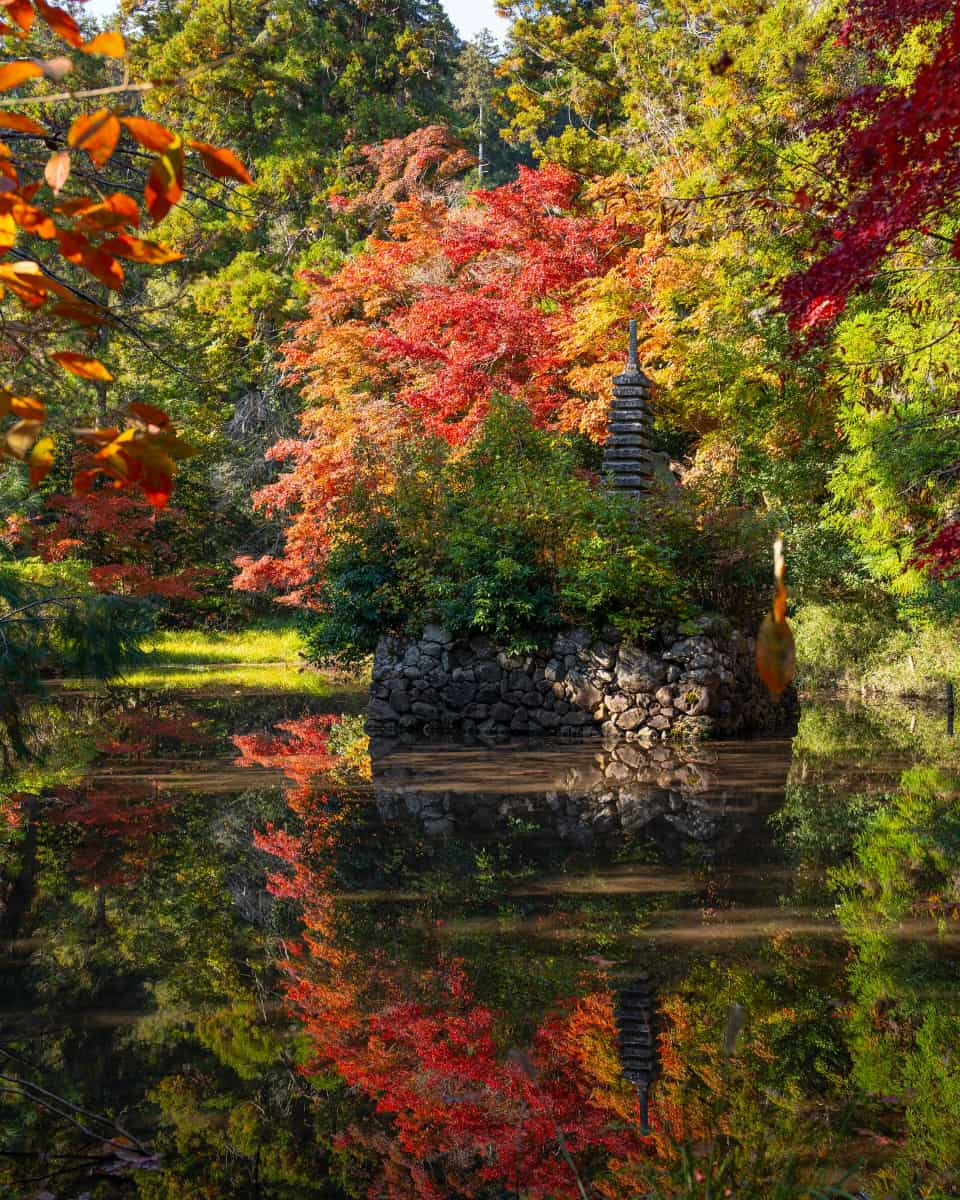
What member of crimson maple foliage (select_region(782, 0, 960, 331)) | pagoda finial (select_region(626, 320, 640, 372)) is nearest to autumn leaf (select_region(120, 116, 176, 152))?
crimson maple foliage (select_region(782, 0, 960, 331))

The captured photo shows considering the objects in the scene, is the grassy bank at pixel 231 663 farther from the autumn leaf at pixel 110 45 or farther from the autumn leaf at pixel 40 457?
the autumn leaf at pixel 110 45

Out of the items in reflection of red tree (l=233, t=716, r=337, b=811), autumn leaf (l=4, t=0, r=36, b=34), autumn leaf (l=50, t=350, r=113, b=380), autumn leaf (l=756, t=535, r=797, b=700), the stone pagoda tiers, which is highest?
the stone pagoda tiers

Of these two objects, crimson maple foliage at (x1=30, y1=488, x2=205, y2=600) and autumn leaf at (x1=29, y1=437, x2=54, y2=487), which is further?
crimson maple foliage at (x1=30, y1=488, x2=205, y2=600)

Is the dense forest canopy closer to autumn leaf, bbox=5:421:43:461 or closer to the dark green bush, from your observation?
the dark green bush

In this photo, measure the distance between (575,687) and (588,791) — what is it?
133 inches

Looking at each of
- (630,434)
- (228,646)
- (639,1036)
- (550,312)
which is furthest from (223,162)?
(228,646)

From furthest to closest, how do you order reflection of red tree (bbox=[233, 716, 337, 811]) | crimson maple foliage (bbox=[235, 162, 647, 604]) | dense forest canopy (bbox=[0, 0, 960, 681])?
crimson maple foliage (bbox=[235, 162, 647, 604]) < dense forest canopy (bbox=[0, 0, 960, 681]) < reflection of red tree (bbox=[233, 716, 337, 811])

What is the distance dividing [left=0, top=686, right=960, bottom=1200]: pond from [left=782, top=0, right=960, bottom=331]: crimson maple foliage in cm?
304

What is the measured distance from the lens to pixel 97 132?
140 centimetres

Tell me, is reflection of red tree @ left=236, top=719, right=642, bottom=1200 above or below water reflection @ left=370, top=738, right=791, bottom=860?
above

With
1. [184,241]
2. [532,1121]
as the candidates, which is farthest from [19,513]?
[532,1121]

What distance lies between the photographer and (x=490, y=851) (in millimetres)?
6473

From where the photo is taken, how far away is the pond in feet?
9.83

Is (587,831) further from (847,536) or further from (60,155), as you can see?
(847,536)
